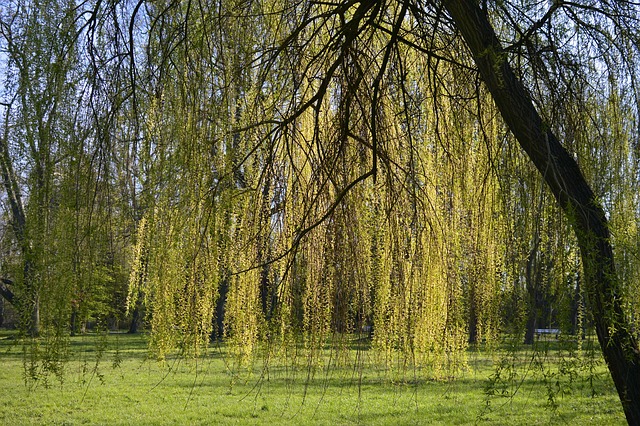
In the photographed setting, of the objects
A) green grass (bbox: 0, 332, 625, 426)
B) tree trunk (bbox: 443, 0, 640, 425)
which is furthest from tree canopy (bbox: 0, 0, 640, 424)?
green grass (bbox: 0, 332, 625, 426)

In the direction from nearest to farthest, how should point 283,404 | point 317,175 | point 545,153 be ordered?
point 545,153 → point 317,175 → point 283,404

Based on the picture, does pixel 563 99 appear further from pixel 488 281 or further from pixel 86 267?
pixel 86 267

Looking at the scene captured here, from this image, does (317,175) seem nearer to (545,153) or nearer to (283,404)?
(545,153)

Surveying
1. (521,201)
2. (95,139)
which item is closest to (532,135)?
(521,201)

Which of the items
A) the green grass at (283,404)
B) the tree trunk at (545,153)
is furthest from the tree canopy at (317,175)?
the green grass at (283,404)

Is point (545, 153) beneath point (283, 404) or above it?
above

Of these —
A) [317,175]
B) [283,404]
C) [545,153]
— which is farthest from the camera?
[283,404]

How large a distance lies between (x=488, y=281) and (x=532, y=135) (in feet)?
2.42

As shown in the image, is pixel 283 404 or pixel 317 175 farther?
pixel 283 404

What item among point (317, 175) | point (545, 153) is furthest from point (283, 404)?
point (545, 153)

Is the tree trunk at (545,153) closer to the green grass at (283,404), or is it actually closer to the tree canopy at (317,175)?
the tree canopy at (317,175)

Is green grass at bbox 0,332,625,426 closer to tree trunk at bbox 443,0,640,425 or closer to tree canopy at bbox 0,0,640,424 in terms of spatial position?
tree canopy at bbox 0,0,640,424

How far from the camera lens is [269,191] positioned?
2510 mm

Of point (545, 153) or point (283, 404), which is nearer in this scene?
point (545, 153)
